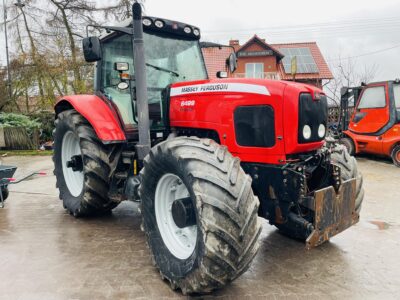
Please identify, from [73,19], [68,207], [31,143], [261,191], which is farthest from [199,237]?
[73,19]

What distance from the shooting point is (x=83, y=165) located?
14.0ft

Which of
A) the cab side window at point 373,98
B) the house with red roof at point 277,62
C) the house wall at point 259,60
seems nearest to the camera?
the cab side window at point 373,98

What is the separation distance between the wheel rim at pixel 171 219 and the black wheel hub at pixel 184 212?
176 millimetres

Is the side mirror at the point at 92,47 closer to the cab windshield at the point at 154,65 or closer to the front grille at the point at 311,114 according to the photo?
the cab windshield at the point at 154,65

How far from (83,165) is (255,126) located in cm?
221

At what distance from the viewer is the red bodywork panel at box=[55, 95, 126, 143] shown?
4.03m

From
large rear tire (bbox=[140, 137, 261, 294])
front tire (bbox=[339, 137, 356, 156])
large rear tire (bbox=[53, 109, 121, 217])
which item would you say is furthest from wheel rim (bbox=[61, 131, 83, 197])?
front tire (bbox=[339, 137, 356, 156])

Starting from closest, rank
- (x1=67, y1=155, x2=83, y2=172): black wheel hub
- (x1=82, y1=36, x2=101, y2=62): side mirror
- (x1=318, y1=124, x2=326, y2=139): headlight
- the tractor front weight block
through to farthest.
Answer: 1. the tractor front weight block
2. (x1=318, y1=124, x2=326, y2=139): headlight
3. (x1=82, y1=36, x2=101, y2=62): side mirror
4. (x1=67, y1=155, x2=83, y2=172): black wheel hub

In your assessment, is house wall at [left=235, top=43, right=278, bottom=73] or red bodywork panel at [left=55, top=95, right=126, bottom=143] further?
house wall at [left=235, top=43, right=278, bottom=73]

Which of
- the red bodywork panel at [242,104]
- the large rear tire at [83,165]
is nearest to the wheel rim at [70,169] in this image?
the large rear tire at [83,165]

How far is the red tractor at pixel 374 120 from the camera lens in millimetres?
9258

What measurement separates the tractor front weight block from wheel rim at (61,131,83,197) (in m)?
3.37

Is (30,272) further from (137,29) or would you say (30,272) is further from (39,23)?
(39,23)

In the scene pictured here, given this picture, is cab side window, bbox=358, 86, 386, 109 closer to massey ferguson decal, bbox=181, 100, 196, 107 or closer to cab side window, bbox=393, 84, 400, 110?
cab side window, bbox=393, 84, 400, 110
